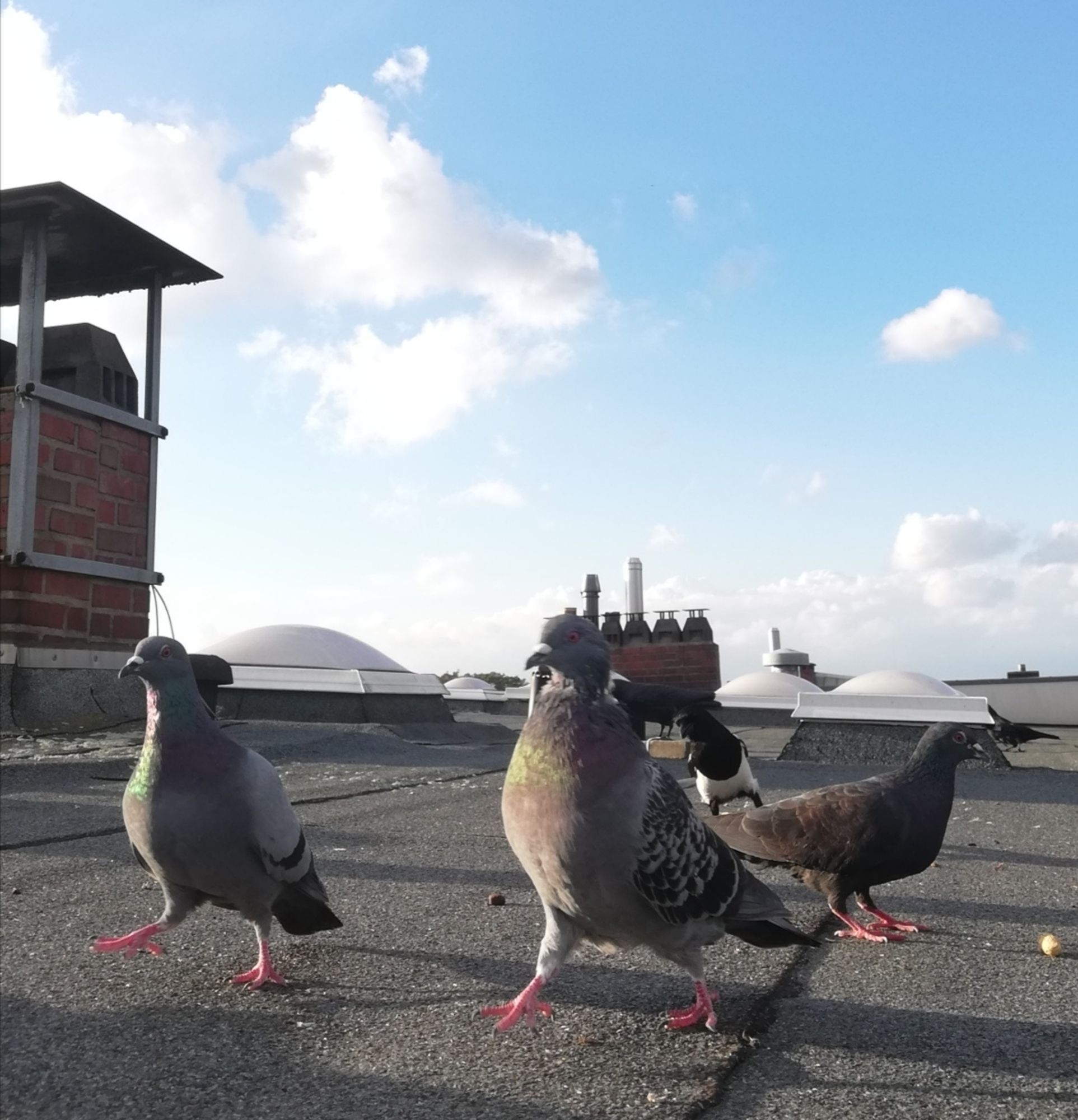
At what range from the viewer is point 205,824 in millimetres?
2953

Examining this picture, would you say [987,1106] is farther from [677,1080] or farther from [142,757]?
[142,757]

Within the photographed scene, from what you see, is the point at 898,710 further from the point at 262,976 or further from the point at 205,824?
the point at 205,824

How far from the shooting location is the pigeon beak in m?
2.50

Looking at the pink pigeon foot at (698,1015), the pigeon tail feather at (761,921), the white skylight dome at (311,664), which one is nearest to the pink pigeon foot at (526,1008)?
the pink pigeon foot at (698,1015)

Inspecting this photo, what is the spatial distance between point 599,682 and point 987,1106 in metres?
1.29

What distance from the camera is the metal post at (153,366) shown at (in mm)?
10703

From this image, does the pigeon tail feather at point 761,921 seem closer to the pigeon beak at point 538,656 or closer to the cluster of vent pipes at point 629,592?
the pigeon beak at point 538,656

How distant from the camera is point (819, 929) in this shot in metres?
3.78

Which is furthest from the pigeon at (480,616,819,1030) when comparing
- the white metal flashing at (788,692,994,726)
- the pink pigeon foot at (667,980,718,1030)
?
the white metal flashing at (788,692,994,726)

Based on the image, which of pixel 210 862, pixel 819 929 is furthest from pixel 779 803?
pixel 210 862

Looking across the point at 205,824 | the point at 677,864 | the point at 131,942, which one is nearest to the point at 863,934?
the point at 677,864

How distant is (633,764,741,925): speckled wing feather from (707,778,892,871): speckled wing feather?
119 centimetres

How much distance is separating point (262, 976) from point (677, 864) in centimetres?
141

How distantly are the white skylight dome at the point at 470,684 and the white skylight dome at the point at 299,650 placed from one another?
7.12 metres
